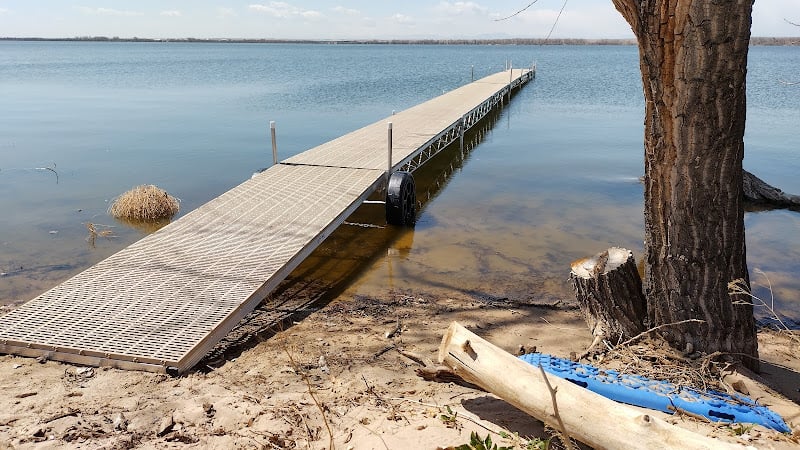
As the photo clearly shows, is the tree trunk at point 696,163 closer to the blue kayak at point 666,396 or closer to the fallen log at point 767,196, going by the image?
the blue kayak at point 666,396

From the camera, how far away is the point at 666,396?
3.55 metres

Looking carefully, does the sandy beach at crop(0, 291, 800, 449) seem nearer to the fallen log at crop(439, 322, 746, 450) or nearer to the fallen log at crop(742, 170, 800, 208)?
the fallen log at crop(439, 322, 746, 450)

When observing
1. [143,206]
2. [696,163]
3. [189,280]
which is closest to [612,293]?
[696,163]

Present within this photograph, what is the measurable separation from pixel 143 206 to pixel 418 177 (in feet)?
19.7

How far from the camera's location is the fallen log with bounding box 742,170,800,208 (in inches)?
431

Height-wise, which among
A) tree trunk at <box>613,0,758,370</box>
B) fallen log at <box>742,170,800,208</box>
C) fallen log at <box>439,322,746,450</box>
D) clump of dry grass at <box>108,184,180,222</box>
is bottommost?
clump of dry grass at <box>108,184,180,222</box>

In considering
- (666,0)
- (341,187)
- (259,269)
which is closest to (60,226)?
(341,187)

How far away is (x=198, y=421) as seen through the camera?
350cm

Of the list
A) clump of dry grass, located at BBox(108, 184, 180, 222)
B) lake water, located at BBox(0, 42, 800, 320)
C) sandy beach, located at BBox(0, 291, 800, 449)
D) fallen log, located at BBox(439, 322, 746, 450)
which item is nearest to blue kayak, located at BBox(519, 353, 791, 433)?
sandy beach, located at BBox(0, 291, 800, 449)

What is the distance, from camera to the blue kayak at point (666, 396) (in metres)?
3.36

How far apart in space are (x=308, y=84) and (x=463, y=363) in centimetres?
3491

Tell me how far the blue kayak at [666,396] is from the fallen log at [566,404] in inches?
20.2

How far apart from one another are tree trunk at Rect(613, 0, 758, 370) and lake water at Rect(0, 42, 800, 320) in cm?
146

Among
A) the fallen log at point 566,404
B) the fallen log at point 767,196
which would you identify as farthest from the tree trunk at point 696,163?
the fallen log at point 767,196
